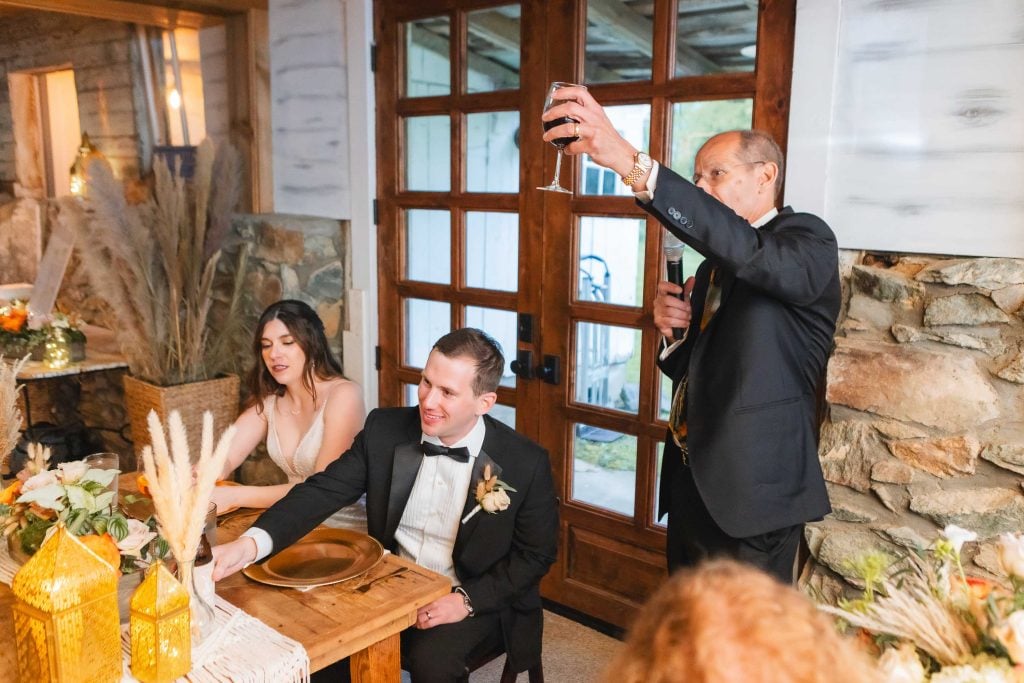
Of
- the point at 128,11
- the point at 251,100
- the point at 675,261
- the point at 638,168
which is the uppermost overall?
the point at 128,11

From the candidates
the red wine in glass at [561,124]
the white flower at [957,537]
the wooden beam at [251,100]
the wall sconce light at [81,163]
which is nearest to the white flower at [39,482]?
the red wine in glass at [561,124]

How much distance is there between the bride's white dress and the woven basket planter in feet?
4.01

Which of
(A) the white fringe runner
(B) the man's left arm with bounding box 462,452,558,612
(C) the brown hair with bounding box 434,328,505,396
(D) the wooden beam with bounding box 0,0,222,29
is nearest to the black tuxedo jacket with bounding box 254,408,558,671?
(B) the man's left arm with bounding box 462,452,558,612

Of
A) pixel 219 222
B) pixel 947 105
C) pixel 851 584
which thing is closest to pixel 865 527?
pixel 851 584

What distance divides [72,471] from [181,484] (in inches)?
20.0

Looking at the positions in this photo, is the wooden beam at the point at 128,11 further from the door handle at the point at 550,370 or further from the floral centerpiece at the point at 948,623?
the floral centerpiece at the point at 948,623

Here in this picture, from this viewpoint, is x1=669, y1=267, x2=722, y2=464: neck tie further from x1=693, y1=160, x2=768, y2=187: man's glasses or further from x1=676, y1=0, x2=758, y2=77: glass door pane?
x1=676, y1=0, x2=758, y2=77: glass door pane

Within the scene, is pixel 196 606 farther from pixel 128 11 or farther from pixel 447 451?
pixel 128 11

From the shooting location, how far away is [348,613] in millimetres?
1619

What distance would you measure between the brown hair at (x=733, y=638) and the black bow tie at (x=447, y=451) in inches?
52.7

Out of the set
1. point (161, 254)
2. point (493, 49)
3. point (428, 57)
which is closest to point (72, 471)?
point (493, 49)

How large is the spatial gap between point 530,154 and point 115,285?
197 centimetres

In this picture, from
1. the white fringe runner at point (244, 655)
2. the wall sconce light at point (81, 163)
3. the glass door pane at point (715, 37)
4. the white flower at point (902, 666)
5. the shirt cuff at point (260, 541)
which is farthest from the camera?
the wall sconce light at point (81, 163)

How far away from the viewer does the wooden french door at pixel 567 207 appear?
2.65m
